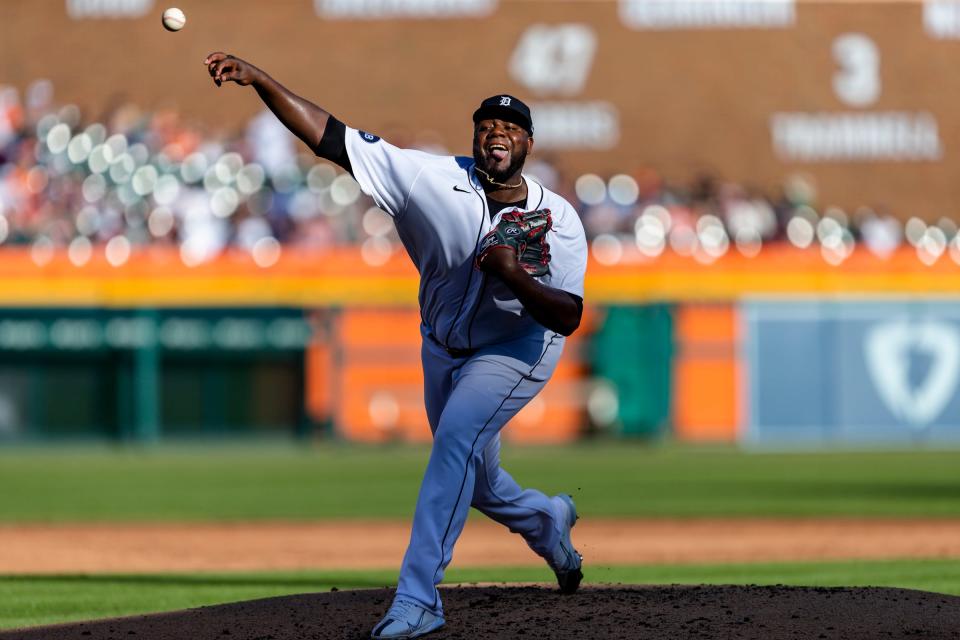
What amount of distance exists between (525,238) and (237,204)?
15.9m

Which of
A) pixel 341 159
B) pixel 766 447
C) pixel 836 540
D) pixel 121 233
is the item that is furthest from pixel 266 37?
pixel 341 159

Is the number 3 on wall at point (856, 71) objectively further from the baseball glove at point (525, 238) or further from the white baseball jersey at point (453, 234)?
the baseball glove at point (525, 238)

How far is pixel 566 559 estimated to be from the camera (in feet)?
21.4

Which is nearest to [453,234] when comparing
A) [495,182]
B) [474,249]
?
[474,249]

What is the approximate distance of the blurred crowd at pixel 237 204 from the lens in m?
20.7

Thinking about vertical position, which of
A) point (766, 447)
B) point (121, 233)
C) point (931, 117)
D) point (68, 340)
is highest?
point (931, 117)

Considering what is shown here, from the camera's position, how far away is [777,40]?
26.3 m

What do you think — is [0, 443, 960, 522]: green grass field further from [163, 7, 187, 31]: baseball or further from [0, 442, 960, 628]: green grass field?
[163, 7, 187, 31]: baseball

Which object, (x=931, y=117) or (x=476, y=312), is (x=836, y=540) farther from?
(x=931, y=117)

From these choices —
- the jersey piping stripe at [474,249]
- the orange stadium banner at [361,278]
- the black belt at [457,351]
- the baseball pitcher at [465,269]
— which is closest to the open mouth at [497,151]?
the baseball pitcher at [465,269]

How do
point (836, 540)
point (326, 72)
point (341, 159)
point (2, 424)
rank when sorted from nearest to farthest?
point (341, 159)
point (836, 540)
point (2, 424)
point (326, 72)

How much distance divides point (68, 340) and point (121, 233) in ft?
5.11

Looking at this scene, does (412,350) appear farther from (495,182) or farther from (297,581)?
(495,182)

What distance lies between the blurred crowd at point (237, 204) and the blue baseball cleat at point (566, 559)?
14565 mm
